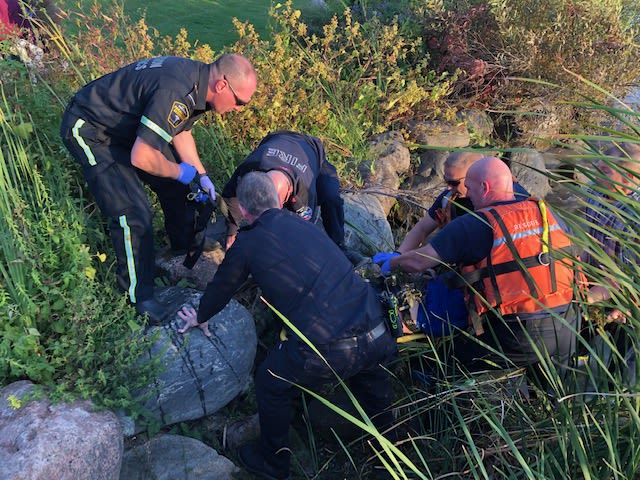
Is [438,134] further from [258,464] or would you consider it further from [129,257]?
[258,464]

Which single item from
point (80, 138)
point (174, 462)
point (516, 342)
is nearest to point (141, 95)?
point (80, 138)

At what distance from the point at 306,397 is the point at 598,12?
567cm

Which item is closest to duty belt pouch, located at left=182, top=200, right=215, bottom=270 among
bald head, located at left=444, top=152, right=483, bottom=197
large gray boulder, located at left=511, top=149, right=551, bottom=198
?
bald head, located at left=444, top=152, right=483, bottom=197


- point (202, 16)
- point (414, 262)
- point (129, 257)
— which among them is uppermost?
point (202, 16)

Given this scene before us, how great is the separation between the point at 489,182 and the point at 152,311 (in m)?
2.25

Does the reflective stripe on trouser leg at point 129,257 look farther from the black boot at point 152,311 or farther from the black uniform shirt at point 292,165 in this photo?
the black uniform shirt at point 292,165

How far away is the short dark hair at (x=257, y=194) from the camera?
2.87 meters

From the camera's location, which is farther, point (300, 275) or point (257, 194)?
point (257, 194)

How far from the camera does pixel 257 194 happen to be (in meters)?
2.87

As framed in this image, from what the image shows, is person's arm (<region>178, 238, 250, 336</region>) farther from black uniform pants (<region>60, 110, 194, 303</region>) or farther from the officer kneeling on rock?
black uniform pants (<region>60, 110, 194, 303</region>)

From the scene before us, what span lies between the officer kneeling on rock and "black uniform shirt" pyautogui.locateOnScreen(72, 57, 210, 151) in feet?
2.30

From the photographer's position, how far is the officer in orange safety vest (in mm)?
2992

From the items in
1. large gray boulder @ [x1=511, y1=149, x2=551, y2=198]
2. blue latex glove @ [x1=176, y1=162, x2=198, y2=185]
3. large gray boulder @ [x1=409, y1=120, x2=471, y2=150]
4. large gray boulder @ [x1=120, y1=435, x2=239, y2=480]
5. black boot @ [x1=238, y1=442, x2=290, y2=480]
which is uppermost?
blue latex glove @ [x1=176, y1=162, x2=198, y2=185]

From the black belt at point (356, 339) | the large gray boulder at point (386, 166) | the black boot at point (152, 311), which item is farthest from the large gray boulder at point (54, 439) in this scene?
the large gray boulder at point (386, 166)
